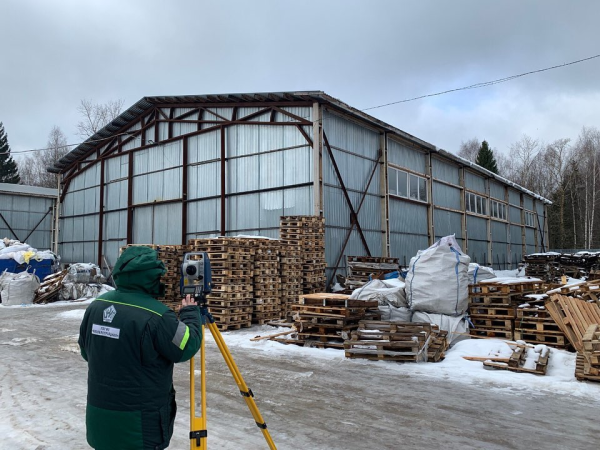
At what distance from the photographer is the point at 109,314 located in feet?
9.34

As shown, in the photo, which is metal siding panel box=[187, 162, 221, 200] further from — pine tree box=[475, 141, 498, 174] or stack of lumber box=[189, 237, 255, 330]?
pine tree box=[475, 141, 498, 174]

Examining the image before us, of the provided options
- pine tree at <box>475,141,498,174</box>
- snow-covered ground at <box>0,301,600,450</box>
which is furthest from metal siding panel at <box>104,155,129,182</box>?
pine tree at <box>475,141,498,174</box>

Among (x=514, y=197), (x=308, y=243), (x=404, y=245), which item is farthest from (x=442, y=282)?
(x=514, y=197)

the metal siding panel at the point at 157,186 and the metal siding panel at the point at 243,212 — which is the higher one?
the metal siding panel at the point at 157,186

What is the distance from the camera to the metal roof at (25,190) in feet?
106

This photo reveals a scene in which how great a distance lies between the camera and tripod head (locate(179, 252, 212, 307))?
334 centimetres

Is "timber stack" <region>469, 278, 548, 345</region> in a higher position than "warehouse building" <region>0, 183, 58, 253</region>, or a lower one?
lower

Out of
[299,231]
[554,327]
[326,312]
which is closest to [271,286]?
[299,231]

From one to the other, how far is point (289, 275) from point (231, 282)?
2.51 metres

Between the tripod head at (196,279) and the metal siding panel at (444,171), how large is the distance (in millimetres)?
24108

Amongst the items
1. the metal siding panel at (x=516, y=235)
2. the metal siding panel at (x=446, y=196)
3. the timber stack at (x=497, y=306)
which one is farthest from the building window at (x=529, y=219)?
the timber stack at (x=497, y=306)

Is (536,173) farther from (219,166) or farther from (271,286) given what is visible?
(271,286)

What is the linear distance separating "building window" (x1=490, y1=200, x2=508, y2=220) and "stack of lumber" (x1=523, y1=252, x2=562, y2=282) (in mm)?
5525

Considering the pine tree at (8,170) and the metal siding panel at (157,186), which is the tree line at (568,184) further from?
the pine tree at (8,170)
